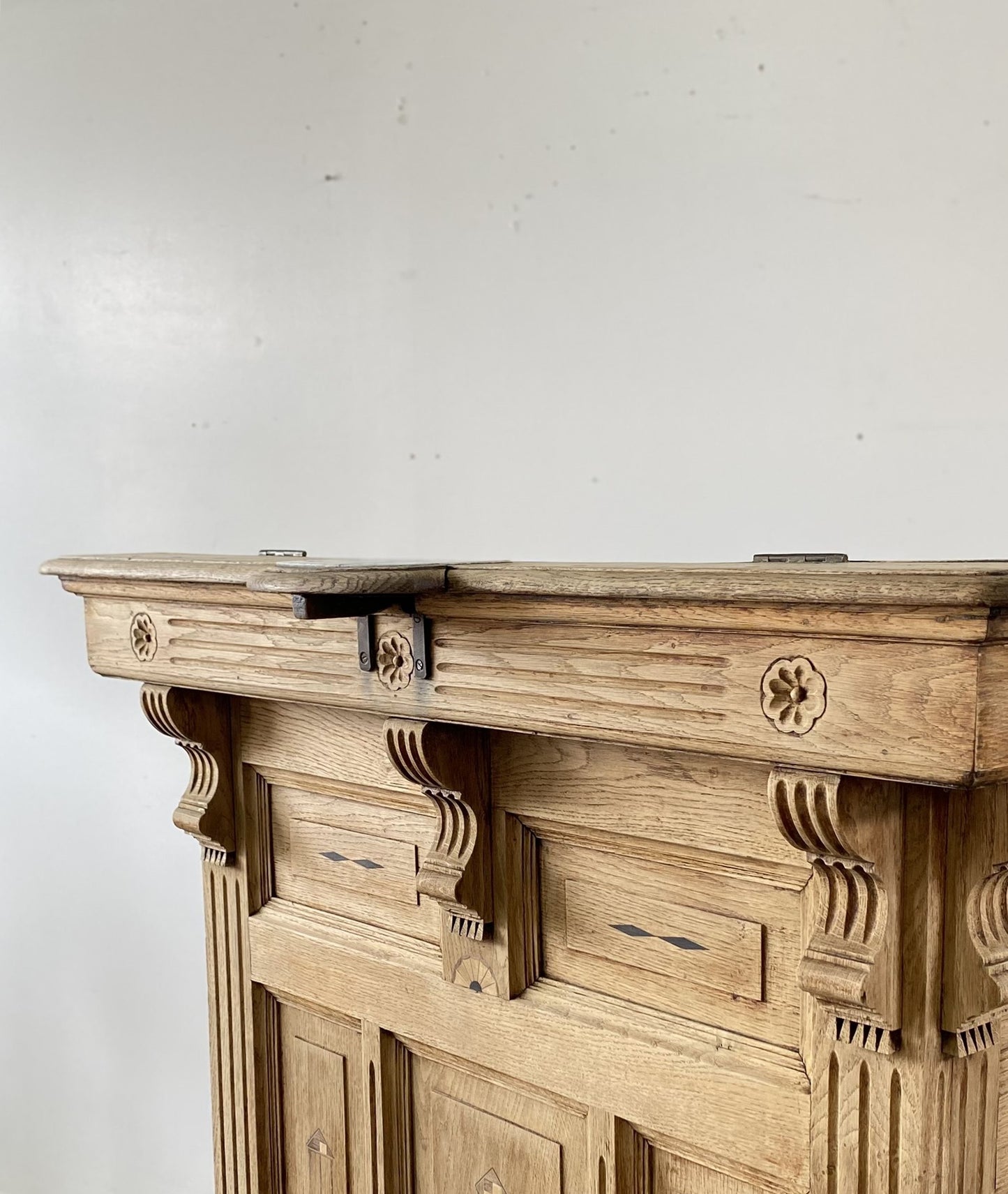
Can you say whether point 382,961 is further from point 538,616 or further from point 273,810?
point 538,616

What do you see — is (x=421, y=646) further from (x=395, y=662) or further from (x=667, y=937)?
(x=667, y=937)

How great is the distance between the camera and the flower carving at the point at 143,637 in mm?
1566

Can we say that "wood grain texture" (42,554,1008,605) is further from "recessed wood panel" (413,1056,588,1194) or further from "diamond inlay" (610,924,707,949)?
"recessed wood panel" (413,1056,588,1194)

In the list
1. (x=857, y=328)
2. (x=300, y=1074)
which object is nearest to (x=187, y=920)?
(x=300, y=1074)

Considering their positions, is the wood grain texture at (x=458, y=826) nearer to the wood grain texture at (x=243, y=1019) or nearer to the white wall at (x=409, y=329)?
the wood grain texture at (x=243, y=1019)

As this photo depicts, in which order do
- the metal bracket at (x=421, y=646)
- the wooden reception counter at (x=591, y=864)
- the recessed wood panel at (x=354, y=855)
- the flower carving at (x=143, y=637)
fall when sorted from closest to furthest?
the wooden reception counter at (x=591, y=864), the metal bracket at (x=421, y=646), the recessed wood panel at (x=354, y=855), the flower carving at (x=143, y=637)

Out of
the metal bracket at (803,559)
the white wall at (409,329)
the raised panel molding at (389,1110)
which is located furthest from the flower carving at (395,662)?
the white wall at (409,329)

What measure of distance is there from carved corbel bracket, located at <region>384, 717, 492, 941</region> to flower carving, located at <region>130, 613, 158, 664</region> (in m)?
0.41

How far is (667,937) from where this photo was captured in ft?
3.99

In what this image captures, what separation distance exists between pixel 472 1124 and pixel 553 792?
1.30 ft

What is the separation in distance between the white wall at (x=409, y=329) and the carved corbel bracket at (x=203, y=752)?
2.13 ft

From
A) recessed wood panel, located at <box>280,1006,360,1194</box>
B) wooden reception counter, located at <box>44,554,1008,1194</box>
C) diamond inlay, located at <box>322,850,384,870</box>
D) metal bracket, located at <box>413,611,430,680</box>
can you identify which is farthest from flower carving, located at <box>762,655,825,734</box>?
recessed wood panel, located at <box>280,1006,360,1194</box>

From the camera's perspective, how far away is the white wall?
1646 mm

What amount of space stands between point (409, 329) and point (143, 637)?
86 centimetres
